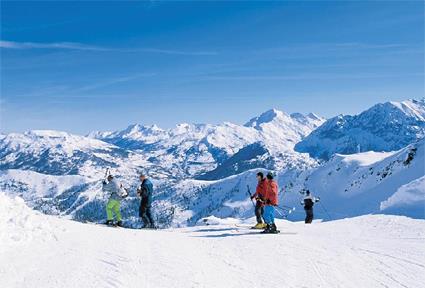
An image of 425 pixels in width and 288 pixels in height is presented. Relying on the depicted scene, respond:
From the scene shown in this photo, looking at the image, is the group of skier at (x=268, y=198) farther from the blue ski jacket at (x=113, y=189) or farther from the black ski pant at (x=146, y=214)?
the blue ski jacket at (x=113, y=189)

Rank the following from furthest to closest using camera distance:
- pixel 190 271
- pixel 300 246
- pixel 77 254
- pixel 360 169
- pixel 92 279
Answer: pixel 360 169
pixel 300 246
pixel 77 254
pixel 190 271
pixel 92 279

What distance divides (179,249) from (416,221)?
12.3 metres

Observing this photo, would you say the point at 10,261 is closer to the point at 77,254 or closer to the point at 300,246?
the point at 77,254

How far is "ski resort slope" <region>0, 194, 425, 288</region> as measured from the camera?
11.6 meters

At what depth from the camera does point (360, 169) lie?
102 metres

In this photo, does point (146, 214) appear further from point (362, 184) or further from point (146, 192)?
point (362, 184)

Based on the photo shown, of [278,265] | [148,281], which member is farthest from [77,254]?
[278,265]

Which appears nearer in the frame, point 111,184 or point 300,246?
point 300,246

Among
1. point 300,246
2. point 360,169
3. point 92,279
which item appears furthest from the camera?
point 360,169

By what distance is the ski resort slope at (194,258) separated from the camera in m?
11.6

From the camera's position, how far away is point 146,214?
2444 centimetres

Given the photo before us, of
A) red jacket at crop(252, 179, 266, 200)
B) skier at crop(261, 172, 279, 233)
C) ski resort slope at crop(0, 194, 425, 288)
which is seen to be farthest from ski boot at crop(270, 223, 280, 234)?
red jacket at crop(252, 179, 266, 200)

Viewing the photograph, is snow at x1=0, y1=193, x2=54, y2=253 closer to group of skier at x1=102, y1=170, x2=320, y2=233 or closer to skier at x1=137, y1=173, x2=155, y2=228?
group of skier at x1=102, y1=170, x2=320, y2=233

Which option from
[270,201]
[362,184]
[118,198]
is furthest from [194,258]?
[362,184]
